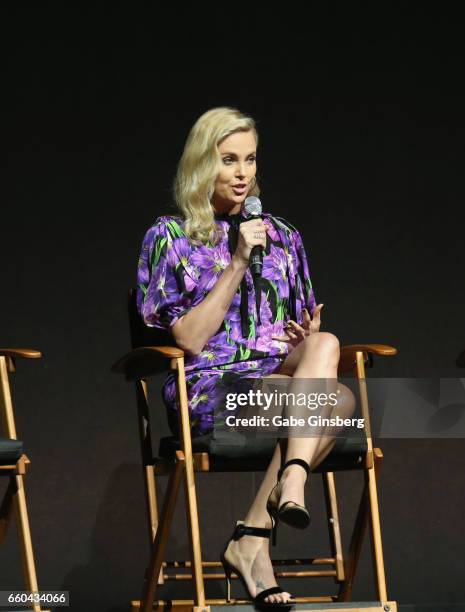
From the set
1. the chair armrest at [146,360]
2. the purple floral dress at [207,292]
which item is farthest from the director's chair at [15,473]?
the purple floral dress at [207,292]

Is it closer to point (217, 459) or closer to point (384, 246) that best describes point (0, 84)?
point (384, 246)

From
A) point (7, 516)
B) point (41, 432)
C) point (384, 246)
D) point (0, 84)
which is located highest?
point (0, 84)

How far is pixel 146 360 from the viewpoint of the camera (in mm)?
3047

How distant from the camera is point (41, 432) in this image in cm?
387

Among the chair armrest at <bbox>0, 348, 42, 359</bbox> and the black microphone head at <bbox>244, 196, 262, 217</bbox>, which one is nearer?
the black microphone head at <bbox>244, 196, 262, 217</bbox>

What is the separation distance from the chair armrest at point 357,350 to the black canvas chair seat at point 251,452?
23cm

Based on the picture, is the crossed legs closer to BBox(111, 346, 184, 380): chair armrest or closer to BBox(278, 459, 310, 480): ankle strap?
BBox(278, 459, 310, 480): ankle strap

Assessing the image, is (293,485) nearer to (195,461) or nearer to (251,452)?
(251,452)

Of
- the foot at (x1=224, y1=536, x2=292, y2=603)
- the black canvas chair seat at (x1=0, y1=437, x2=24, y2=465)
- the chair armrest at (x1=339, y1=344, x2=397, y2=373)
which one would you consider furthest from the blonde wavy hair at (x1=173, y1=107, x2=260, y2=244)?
the foot at (x1=224, y1=536, x2=292, y2=603)

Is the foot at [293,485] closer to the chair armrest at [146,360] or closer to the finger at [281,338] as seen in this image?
the chair armrest at [146,360]

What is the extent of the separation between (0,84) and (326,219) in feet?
4.23

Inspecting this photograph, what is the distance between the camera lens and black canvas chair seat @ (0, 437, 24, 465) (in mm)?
2904

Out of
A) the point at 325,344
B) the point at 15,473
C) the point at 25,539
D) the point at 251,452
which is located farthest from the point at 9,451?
the point at 325,344

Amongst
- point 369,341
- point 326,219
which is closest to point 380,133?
point 326,219
